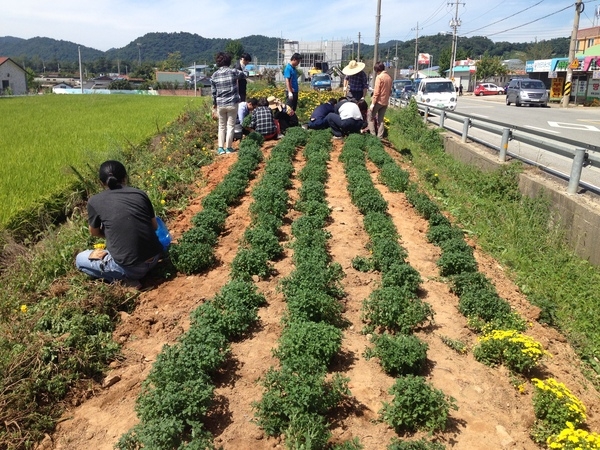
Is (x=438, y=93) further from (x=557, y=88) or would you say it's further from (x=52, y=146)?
(x=557, y=88)

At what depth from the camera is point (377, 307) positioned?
436 cm

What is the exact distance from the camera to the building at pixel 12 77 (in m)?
58.8

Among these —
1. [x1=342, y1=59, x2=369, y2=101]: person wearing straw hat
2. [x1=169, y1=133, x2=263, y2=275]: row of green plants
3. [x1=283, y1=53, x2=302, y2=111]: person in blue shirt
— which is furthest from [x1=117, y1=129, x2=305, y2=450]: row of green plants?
[x1=342, y1=59, x2=369, y2=101]: person wearing straw hat

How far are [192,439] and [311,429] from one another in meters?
0.72

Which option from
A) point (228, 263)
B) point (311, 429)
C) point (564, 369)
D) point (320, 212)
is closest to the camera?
point (311, 429)

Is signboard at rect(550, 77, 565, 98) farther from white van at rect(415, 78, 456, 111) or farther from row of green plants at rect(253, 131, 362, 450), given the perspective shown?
row of green plants at rect(253, 131, 362, 450)

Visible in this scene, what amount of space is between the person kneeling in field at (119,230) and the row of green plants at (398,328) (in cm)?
231

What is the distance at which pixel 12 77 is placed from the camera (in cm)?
6153

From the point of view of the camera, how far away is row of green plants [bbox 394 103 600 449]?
3133mm

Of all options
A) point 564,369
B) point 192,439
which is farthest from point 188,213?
point 564,369

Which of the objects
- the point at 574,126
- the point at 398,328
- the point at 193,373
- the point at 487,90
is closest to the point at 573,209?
the point at 398,328

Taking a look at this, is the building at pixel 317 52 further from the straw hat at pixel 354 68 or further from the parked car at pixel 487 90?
the straw hat at pixel 354 68

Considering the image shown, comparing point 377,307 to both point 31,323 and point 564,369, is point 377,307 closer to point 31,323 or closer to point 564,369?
point 564,369

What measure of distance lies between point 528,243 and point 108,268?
5167 mm
